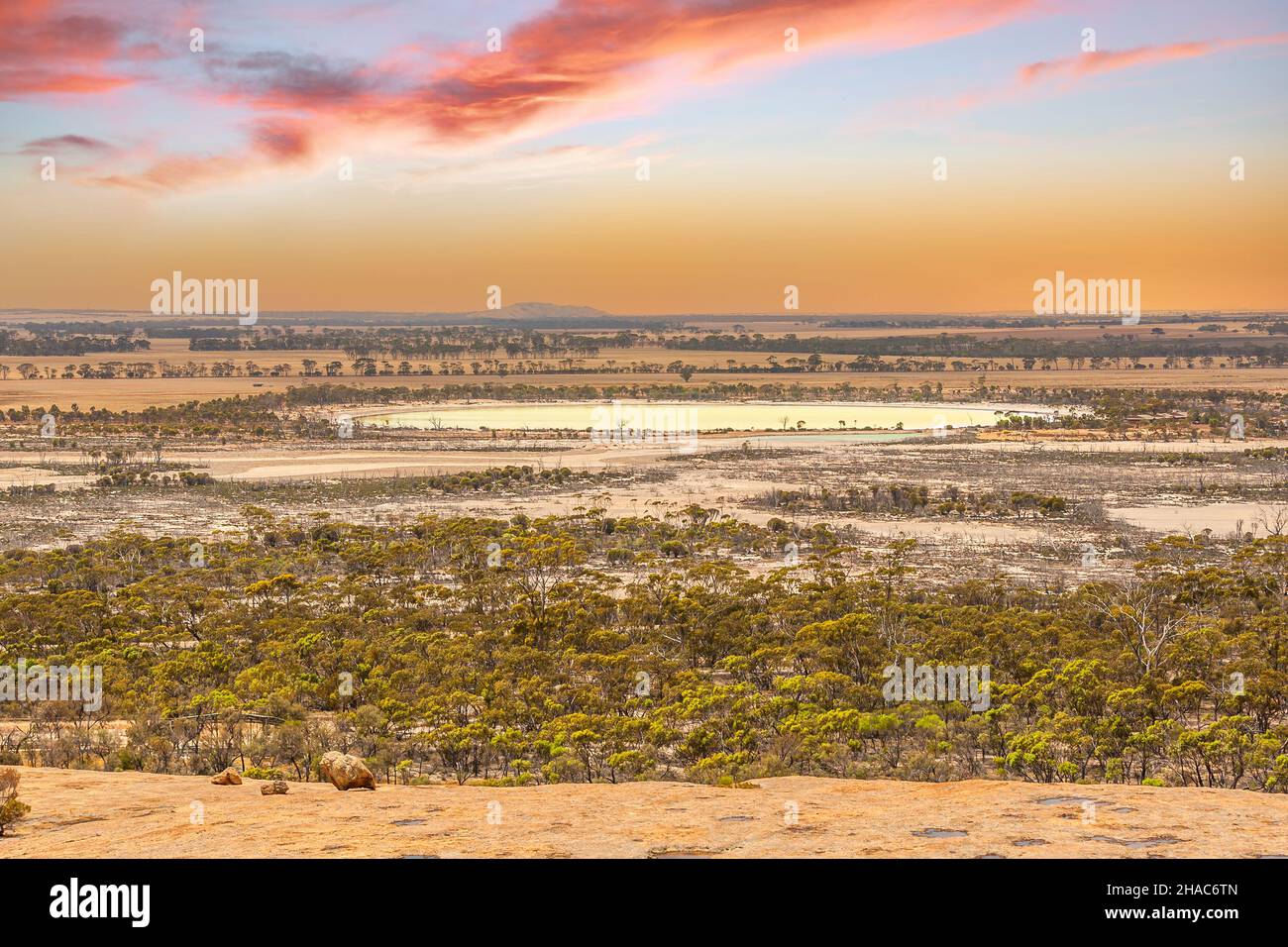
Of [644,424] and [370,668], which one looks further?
[644,424]

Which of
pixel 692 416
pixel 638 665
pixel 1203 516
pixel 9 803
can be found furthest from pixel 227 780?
pixel 692 416

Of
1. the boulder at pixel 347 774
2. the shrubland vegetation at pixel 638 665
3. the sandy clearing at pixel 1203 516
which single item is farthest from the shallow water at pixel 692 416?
the boulder at pixel 347 774

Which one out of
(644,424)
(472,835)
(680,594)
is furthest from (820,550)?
(644,424)

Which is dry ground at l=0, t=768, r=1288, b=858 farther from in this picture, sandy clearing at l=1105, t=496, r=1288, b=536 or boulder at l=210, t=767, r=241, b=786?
sandy clearing at l=1105, t=496, r=1288, b=536

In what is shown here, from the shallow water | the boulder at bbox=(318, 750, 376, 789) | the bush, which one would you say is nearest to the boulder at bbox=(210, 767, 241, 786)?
the boulder at bbox=(318, 750, 376, 789)

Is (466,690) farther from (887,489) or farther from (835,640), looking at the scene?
(887,489)

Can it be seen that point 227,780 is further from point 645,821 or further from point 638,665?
point 638,665
